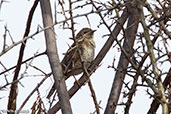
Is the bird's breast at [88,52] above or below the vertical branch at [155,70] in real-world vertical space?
above

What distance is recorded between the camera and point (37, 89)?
505cm

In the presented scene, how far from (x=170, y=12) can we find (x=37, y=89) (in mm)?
1498

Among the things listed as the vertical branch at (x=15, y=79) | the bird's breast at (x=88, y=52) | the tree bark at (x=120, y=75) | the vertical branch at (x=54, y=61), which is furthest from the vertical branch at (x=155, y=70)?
the bird's breast at (x=88, y=52)

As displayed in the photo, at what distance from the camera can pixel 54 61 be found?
195 inches

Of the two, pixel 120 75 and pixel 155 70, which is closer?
pixel 155 70

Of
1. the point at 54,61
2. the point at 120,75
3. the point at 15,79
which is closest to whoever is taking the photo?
the point at 54,61

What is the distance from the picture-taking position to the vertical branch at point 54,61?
475 centimetres

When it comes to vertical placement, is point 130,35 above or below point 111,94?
above

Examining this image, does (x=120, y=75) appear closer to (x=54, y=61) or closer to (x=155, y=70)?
(x=54, y=61)

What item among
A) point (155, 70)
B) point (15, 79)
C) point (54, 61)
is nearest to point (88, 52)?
point (15, 79)

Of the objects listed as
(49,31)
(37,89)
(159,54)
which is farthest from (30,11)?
(159,54)

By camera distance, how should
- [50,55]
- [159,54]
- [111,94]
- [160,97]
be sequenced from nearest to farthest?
[160,97] → [159,54] → [50,55] → [111,94]

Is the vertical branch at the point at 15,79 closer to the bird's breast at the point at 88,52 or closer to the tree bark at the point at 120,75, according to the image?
the tree bark at the point at 120,75

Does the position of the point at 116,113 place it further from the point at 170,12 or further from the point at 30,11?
the point at 30,11
